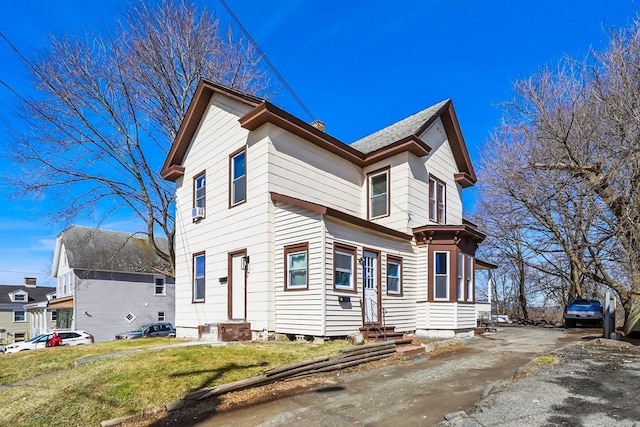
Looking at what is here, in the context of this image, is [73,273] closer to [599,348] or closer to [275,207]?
[275,207]

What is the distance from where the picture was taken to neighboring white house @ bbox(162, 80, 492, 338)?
11883 mm

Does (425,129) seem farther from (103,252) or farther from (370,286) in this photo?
(103,252)

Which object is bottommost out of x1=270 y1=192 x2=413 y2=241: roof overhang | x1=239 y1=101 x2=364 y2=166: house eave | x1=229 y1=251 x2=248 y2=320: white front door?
x1=229 y1=251 x2=248 y2=320: white front door

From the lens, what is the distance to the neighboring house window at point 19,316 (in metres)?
46.5

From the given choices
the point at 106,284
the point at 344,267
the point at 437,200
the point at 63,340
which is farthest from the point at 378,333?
the point at 106,284

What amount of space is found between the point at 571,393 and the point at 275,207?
8.71 meters

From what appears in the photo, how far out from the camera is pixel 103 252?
3394 centimetres

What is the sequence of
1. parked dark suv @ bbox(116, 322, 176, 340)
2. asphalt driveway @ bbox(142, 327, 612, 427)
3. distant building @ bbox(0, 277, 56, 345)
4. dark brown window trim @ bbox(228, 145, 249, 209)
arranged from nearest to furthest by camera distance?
asphalt driveway @ bbox(142, 327, 612, 427), dark brown window trim @ bbox(228, 145, 249, 209), parked dark suv @ bbox(116, 322, 176, 340), distant building @ bbox(0, 277, 56, 345)

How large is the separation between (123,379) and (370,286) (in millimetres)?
7506

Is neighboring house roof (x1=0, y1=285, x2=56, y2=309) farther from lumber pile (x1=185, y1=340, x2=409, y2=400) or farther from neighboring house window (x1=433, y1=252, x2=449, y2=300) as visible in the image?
lumber pile (x1=185, y1=340, x2=409, y2=400)

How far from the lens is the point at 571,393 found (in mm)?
6211

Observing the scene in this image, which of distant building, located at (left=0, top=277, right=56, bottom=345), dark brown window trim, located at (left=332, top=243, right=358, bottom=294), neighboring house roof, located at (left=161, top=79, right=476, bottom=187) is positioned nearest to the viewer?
dark brown window trim, located at (left=332, top=243, right=358, bottom=294)

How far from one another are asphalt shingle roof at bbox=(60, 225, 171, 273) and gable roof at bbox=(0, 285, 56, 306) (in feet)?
64.8

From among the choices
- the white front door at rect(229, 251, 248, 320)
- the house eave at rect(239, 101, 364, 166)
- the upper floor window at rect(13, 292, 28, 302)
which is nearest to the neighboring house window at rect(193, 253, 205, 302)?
the white front door at rect(229, 251, 248, 320)
